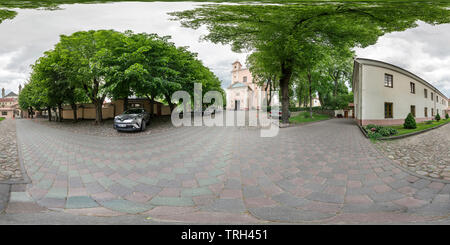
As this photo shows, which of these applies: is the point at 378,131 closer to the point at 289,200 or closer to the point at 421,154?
the point at 421,154

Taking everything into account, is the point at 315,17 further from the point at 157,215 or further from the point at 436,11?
the point at 157,215

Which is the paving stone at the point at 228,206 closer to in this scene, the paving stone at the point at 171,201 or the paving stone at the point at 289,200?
the paving stone at the point at 171,201

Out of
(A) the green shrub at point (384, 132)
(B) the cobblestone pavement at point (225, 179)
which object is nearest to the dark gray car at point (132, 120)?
(B) the cobblestone pavement at point (225, 179)

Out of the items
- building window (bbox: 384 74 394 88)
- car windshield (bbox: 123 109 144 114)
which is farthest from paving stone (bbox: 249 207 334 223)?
building window (bbox: 384 74 394 88)

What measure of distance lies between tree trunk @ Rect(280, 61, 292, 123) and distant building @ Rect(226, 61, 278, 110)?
0.45ft

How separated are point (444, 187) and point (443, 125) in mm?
1104

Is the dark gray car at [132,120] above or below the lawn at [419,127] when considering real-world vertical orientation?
above

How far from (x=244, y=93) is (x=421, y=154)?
1.71 m

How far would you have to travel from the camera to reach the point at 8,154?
1.51m

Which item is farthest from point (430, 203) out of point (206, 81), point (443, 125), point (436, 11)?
point (206, 81)

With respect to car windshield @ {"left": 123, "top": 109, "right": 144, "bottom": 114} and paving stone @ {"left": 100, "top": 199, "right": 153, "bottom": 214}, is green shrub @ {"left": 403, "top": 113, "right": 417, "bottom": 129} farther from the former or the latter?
car windshield @ {"left": 123, "top": 109, "right": 144, "bottom": 114}

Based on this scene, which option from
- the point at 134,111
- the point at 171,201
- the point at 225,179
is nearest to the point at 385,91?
the point at 225,179

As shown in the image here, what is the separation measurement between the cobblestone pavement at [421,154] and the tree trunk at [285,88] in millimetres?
852

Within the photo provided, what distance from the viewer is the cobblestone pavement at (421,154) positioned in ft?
4.37
